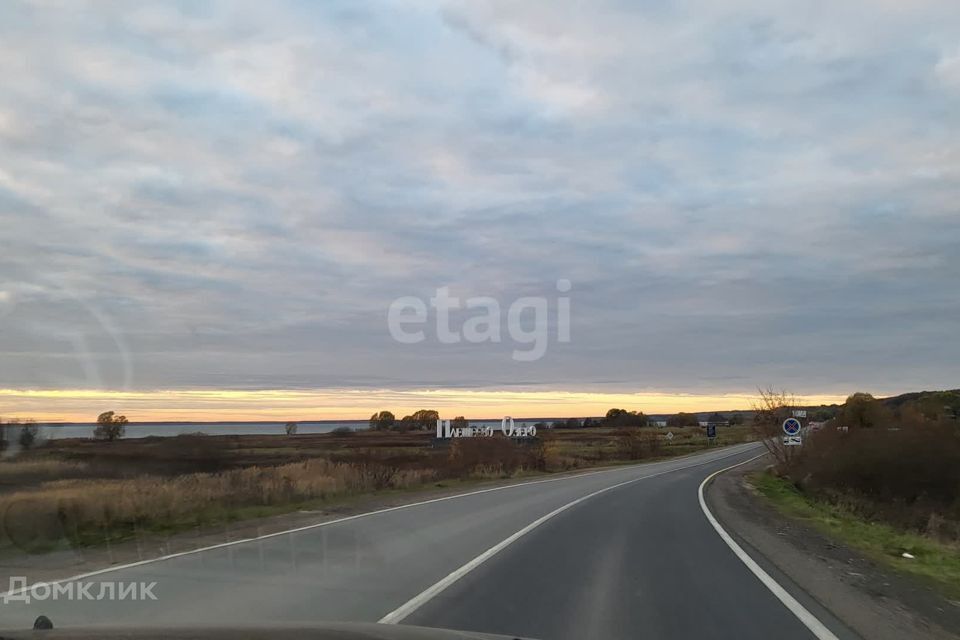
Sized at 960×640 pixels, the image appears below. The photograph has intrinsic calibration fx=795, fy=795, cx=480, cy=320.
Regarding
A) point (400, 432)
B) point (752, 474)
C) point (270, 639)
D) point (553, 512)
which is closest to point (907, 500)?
point (752, 474)

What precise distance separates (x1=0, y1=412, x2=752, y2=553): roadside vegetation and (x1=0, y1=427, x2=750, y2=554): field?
3cm

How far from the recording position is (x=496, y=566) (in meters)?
11.6

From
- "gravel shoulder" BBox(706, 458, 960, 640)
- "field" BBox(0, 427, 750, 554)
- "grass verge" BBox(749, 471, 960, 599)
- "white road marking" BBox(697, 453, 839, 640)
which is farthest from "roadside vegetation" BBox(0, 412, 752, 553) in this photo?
"grass verge" BBox(749, 471, 960, 599)

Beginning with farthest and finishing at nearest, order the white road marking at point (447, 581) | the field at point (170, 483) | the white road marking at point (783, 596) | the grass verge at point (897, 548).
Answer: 1. the field at point (170, 483)
2. the grass verge at point (897, 548)
3. the white road marking at point (447, 581)
4. the white road marking at point (783, 596)

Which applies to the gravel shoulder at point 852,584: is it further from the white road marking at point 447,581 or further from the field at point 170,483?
the field at point 170,483

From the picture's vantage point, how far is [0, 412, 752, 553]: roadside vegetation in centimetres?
1538

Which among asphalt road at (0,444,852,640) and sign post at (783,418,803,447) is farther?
sign post at (783,418,803,447)

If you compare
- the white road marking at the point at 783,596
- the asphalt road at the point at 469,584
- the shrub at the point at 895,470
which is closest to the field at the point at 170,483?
the asphalt road at the point at 469,584

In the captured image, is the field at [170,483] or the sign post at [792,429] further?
the sign post at [792,429]

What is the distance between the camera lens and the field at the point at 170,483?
15.3 meters

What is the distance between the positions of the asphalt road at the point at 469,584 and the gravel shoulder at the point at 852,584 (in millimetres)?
695

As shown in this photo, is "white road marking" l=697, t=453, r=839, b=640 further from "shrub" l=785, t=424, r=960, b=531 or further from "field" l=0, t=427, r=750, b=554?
"shrub" l=785, t=424, r=960, b=531

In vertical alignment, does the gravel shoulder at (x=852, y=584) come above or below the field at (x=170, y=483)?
below

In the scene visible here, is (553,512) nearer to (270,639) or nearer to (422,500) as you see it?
(422,500)
